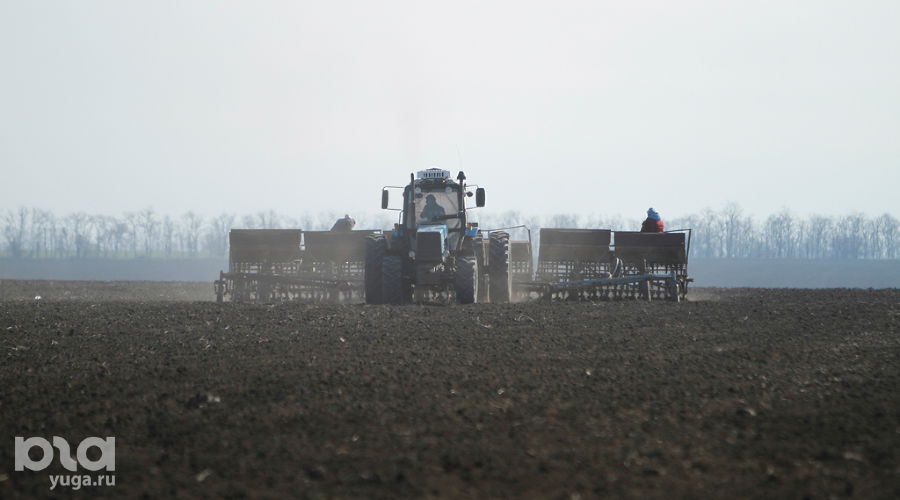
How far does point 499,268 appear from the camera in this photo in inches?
810

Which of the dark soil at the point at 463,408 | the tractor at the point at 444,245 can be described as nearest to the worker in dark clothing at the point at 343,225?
the tractor at the point at 444,245

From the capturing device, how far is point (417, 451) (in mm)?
6746

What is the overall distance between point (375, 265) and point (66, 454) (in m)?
13.8

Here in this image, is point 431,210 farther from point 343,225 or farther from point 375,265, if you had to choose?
point 343,225

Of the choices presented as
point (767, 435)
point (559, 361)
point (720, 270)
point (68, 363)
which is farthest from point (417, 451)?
point (720, 270)

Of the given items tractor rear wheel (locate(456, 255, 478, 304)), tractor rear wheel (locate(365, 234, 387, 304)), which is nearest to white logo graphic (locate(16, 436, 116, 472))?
tractor rear wheel (locate(456, 255, 478, 304))

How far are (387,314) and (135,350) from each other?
5727 mm

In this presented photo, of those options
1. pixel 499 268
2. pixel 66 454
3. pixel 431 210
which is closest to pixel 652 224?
pixel 499 268

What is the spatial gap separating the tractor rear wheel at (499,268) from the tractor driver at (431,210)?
1.37 metres

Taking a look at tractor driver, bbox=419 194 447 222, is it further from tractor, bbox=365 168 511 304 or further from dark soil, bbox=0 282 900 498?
dark soil, bbox=0 282 900 498

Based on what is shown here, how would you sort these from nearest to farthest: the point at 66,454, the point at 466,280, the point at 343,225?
the point at 66,454 < the point at 466,280 < the point at 343,225

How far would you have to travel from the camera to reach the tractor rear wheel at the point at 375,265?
810 inches

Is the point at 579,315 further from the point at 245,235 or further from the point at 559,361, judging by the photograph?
the point at 245,235
